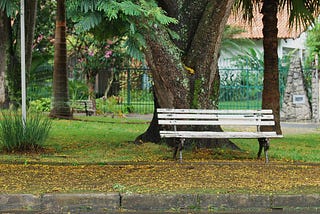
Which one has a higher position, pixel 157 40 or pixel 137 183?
pixel 157 40

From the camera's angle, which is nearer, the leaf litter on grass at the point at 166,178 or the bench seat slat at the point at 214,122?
the leaf litter on grass at the point at 166,178

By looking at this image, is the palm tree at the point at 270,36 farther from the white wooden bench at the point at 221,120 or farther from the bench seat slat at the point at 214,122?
the bench seat slat at the point at 214,122

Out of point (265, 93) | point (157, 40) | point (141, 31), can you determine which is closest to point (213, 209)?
point (141, 31)

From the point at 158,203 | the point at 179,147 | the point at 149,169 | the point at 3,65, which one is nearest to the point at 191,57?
the point at 179,147

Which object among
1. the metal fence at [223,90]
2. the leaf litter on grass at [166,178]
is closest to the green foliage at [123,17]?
the leaf litter on grass at [166,178]

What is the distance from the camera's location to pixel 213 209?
753 cm

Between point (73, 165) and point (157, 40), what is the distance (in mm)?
2504

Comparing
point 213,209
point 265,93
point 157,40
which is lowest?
point 213,209

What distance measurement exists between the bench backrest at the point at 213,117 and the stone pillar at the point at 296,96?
467 inches

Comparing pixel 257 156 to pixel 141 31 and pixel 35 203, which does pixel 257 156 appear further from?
pixel 35 203

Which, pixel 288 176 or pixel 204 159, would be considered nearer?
pixel 288 176

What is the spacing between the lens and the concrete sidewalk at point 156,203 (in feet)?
24.2

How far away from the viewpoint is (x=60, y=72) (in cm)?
1844

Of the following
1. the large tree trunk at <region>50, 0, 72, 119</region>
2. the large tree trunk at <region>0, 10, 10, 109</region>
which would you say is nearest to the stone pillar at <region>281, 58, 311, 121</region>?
the large tree trunk at <region>50, 0, 72, 119</region>
